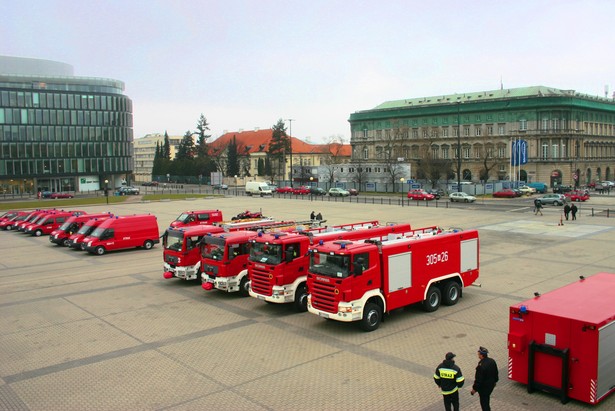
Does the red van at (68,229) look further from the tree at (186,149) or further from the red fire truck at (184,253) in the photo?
the tree at (186,149)

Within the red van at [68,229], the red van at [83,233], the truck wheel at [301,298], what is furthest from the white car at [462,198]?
the truck wheel at [301,298]

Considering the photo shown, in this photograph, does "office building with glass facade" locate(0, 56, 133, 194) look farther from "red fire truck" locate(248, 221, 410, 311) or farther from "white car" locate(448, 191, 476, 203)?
"red fire truck" locate(248, 221, 410, 311)

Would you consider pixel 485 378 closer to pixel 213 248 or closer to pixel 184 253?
pixel 213 248

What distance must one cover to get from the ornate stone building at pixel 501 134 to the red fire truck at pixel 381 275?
225ft

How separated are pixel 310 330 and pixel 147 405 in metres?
5.53

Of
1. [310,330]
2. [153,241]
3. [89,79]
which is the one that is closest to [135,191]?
[89,79]

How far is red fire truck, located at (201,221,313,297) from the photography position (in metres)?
17.7

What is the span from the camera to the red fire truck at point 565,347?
947cm

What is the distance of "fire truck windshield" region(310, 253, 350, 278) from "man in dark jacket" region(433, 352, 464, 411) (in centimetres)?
488

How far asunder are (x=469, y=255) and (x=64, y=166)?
97.4 meters

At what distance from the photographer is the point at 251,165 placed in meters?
137

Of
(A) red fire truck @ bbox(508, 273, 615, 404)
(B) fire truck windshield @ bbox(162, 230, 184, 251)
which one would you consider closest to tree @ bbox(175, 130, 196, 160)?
(B) fire truck windshield @ bbox(162, 230, 184, 251)

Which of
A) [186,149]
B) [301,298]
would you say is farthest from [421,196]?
[186,149]

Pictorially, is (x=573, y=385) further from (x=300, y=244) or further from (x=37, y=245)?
(x=37, y=245)
